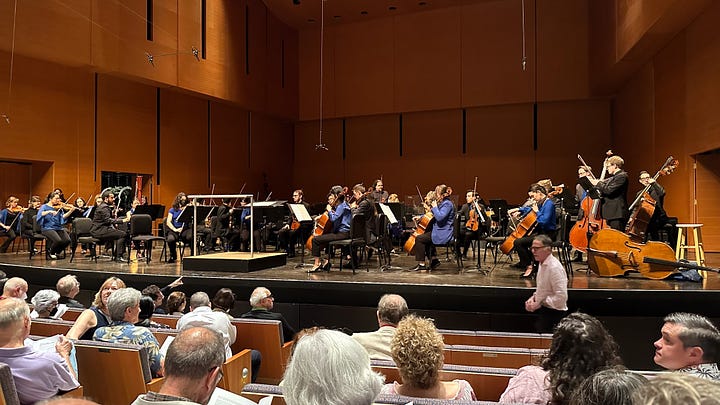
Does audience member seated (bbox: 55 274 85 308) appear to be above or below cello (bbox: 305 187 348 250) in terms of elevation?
below

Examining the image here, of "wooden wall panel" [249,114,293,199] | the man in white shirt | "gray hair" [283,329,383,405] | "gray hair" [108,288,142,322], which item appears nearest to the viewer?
"gray hair" [283,329,383,405]

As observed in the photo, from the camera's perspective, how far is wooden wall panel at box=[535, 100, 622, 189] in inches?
516

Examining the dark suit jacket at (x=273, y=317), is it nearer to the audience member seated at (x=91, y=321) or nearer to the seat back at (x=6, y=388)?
the audience member seated at (x=91, y=321)

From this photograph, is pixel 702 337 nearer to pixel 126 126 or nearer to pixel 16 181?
pixel 16 181

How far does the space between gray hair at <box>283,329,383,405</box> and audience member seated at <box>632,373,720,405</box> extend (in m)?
0.74

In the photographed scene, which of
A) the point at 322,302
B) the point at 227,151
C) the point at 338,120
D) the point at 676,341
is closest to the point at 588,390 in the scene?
the point at 676,341

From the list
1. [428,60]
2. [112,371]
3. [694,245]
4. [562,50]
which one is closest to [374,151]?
[428,60]

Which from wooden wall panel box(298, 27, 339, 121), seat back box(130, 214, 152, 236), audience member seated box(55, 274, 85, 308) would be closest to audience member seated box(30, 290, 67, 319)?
audience member seated box(55, 274, 85, 308)

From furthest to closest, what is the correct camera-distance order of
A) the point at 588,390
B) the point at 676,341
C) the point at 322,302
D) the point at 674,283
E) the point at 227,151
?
1. the point at 227,151
2. the point at 322,302
3. the point at 674,283
4. the point at 676,341
5. the point at 588,390

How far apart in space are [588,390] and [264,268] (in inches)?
248

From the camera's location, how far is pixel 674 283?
206 inches

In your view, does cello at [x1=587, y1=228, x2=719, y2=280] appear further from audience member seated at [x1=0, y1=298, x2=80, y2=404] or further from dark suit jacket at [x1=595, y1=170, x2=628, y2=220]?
audience member seated at [x1=0, y1=298, x2=80, y2=404]

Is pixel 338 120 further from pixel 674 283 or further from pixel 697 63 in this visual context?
pixel 674 283

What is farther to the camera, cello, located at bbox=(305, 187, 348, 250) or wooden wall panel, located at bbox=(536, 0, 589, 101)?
wooden wall panel, located at bbox=(536, 0, 589, 101)
